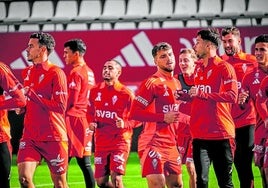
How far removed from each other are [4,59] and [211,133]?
389 inches

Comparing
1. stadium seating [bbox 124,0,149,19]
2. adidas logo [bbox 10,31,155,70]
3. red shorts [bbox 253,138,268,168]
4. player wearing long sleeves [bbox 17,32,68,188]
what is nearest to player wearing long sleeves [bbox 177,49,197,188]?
red shorts [bbox 253,138,268,168]

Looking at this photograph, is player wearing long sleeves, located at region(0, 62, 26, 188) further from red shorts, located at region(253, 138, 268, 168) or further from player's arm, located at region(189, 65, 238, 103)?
red shorts, located at region(253, 138, 268, 168)

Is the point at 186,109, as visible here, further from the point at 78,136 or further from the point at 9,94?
the point at 9,94

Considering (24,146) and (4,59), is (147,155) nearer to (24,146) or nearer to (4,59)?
(24,146)

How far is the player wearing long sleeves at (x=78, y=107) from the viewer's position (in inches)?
341

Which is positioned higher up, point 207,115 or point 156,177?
point 207,115

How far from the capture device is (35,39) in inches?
271

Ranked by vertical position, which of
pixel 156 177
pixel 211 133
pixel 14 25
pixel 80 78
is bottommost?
pixel 156 177

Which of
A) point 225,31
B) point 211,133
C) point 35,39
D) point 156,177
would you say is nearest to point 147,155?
point 156,177

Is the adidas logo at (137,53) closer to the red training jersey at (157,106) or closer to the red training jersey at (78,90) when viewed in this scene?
the red training jersey at (78,90)

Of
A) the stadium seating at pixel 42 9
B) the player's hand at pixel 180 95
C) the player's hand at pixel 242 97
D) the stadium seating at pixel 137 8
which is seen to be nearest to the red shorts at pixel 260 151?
the player's hand at pixel 242 97

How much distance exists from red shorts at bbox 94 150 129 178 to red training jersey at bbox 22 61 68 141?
122 cm

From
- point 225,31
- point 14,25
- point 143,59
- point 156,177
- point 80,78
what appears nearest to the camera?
point 156,177

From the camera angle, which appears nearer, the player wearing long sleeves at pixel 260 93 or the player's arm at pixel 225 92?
the player's arm at pixel 225 92
